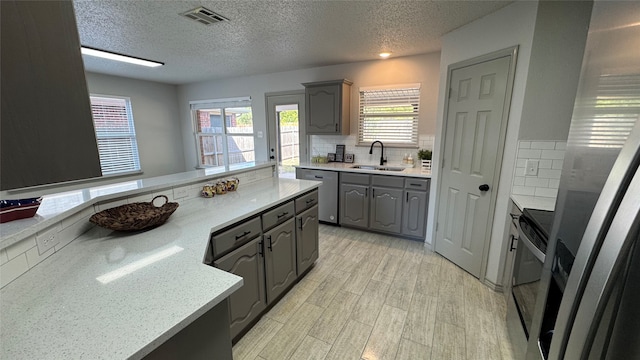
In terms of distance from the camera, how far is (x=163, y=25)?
2449 millimetres

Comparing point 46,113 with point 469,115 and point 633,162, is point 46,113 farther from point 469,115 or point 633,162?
point 469,115

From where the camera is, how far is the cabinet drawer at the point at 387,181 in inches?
129

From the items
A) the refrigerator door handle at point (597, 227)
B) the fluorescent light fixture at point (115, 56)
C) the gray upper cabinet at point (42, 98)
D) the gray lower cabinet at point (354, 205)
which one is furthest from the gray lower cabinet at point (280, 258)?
the fluorescent light fixture at point (115, 56)

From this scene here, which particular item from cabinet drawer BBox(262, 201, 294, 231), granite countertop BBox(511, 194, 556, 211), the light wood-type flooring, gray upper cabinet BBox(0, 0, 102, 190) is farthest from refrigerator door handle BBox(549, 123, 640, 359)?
cabinet drawer BBox(262, 201, 294, 231)

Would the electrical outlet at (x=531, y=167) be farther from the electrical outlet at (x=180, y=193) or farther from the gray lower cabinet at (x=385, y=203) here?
the electrical outlet at (x=180, y=193)

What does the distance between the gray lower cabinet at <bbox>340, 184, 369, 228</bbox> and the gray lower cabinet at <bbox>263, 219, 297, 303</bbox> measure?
1.52 meters

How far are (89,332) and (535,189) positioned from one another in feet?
9.14

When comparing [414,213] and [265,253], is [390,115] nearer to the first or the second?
[414,213]

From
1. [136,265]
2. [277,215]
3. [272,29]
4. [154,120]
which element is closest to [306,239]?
[277,215]

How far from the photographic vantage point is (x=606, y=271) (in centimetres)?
45

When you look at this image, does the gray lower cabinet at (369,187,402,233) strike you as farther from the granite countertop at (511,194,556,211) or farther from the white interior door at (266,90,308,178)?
the white interior door at (266,90,308,178)

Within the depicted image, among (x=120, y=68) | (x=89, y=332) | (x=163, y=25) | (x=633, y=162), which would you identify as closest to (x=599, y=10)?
(x=633, y=162)

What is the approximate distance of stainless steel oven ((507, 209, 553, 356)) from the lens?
4.50 feet

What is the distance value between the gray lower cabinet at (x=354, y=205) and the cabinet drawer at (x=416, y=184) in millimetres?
527
